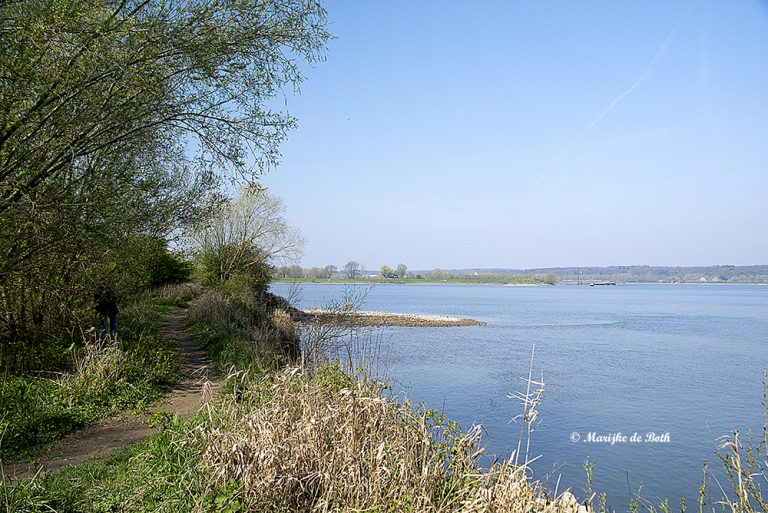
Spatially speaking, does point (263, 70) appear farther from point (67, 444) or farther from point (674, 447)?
point (674, 447)

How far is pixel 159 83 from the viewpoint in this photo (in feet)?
27.9

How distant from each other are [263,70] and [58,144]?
3426mm

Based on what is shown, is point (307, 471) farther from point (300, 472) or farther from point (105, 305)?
point (105, 305)

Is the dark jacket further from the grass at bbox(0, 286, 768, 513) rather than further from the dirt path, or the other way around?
the grass at bbox(0, 286, 768, 513)

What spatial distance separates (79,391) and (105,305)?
3136 mm

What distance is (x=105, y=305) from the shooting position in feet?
37.2

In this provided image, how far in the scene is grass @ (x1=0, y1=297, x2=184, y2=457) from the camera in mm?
7008

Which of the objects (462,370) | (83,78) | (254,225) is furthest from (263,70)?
(254,225)

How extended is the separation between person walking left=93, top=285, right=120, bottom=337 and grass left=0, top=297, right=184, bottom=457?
1.91 feet

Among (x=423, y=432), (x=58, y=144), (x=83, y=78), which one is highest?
(x=83, y=78)

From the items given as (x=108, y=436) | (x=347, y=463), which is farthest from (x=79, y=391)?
(x=347, y=463)

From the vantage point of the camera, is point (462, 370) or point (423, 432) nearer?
point (423, 432)

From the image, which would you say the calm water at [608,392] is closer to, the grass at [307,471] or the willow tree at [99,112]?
the grass at [307,471]

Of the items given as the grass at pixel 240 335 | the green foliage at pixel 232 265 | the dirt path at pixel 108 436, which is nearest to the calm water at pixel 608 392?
the grass at pixel 240 335
